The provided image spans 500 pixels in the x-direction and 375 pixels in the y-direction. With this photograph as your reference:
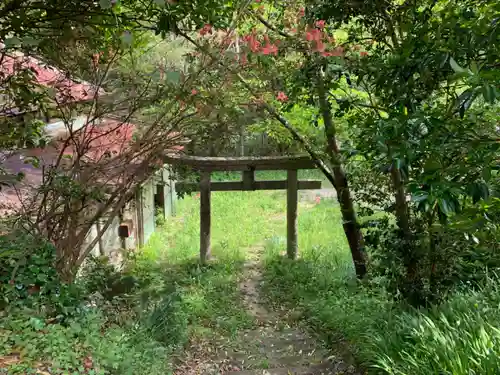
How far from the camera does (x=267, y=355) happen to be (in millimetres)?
4250

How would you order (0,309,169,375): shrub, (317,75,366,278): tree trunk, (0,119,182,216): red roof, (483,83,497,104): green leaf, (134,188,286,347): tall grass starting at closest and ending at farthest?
(483,83,497,104): green leaf, (0,309,169,375): shrub, (0,119,182,216): red roof, (134,188,286,347): tall grass, (317,75,366,278): tree trunk

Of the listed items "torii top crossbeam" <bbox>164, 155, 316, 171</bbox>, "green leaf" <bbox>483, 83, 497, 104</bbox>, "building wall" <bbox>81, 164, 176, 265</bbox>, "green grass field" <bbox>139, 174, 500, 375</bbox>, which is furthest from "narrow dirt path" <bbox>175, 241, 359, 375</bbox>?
"green leaf" <bbox>483, 83, 497, 104</bbox>

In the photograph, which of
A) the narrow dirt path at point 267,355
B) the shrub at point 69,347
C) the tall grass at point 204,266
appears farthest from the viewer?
the tall grass at point 204,266

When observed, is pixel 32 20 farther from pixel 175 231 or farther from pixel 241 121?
pixel 175 231

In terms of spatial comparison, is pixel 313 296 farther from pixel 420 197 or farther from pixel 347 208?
pixel 420 197

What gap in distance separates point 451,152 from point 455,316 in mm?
1554

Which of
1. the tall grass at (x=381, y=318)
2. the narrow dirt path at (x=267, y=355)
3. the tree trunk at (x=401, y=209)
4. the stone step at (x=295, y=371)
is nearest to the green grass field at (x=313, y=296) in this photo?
the tall grass at (x=381, y=318)

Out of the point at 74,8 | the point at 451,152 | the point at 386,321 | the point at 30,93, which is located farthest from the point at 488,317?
the point at 30,93

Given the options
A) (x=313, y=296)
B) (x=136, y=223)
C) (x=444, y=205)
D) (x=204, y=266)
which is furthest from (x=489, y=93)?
(x=136, y=223)

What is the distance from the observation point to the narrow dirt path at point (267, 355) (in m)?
3.83

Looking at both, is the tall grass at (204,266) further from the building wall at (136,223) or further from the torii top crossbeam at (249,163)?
the torii top crossbeam at (249,163)

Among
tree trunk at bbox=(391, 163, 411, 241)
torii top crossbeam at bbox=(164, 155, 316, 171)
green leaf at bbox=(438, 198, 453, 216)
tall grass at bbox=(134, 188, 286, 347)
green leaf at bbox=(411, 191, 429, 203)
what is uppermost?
torii top crossbeam at bbox=(164, 155, 316, 171)

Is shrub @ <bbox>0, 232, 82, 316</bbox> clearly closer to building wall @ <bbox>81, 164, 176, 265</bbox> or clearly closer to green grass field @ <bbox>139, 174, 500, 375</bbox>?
green grass field @ <bbox>139, 174, 500, 375</bbox>

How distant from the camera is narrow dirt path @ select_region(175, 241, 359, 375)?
12.6ft
